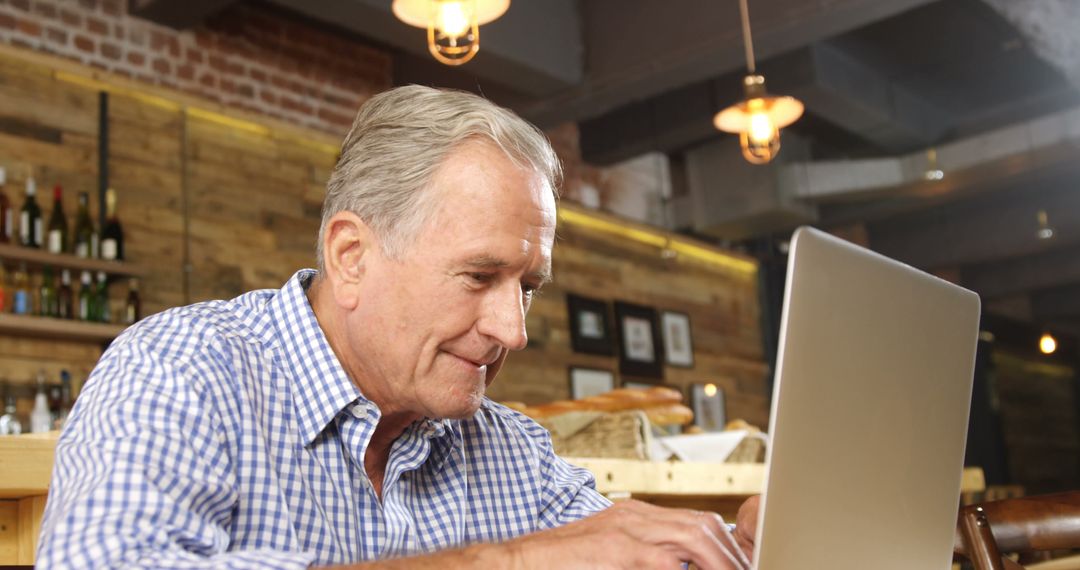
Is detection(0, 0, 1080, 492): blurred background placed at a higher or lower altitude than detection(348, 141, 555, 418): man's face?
higher

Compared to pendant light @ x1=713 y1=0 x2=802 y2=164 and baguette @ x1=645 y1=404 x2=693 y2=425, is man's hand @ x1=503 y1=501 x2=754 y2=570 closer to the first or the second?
baguette @ x1=645 y1=404 x2=693 y2=425

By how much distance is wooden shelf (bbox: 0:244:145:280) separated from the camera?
3.90 meters

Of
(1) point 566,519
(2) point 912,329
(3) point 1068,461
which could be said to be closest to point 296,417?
(1) point 566,519

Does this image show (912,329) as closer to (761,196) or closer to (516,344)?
(516,344)

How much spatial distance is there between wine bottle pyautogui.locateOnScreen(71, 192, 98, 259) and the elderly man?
3.18 m

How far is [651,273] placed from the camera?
7234mm

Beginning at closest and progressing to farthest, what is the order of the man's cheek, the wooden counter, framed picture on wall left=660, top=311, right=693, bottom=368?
the man's cheek < the wooden counter < framed picture on wall left=660, top=311, right=693, bottom=368

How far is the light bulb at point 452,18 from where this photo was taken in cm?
309

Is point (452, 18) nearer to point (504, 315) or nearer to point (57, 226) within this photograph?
point (57, 226)

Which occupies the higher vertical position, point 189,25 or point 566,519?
point 189,25

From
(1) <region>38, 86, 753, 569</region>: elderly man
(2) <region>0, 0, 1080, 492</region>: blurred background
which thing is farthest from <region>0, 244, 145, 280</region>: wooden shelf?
(1) <region>38, 86, 753, 569</region>: elderly man

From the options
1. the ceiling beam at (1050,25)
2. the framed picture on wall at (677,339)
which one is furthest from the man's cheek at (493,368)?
the framed picture on wall at (677,339)

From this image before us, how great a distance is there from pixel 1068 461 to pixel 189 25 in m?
11.7

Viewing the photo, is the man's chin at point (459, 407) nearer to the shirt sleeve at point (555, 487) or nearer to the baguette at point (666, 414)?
the shirt sleeve at point (555, 487)
